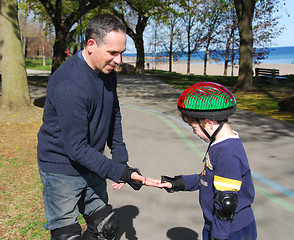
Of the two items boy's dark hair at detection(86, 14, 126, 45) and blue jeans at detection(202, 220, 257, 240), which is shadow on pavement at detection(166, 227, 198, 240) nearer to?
blue jeans at detection(202, 220, 257, 240)

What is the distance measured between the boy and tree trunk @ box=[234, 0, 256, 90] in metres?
13.5

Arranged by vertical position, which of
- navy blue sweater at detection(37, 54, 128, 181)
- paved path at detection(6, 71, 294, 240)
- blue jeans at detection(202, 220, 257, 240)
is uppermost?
navy blue sweater at detection(37, 54, 128, 181)

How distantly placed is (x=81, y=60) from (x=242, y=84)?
13.8 m

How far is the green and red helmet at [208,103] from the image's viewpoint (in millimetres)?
2273

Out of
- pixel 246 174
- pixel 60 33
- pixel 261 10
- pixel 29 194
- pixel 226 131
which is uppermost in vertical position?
pixel 261 10

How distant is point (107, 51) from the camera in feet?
7.72

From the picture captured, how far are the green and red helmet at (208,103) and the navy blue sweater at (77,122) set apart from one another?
633 mm

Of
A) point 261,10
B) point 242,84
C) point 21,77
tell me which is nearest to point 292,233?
point 21,77

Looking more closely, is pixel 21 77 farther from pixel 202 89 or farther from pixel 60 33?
pixel 60 33

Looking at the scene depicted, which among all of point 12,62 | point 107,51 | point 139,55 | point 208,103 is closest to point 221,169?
point 208,103

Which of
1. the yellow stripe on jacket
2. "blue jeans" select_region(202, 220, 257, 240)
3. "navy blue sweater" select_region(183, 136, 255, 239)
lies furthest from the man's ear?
"blue jeans" select_region(202, 220, 257, 240)

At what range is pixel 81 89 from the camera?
7.50ft

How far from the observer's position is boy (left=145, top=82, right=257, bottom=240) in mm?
2070

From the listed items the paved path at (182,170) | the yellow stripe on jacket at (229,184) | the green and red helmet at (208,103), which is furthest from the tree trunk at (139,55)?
the yellow stripe on jacket at (229,184)
